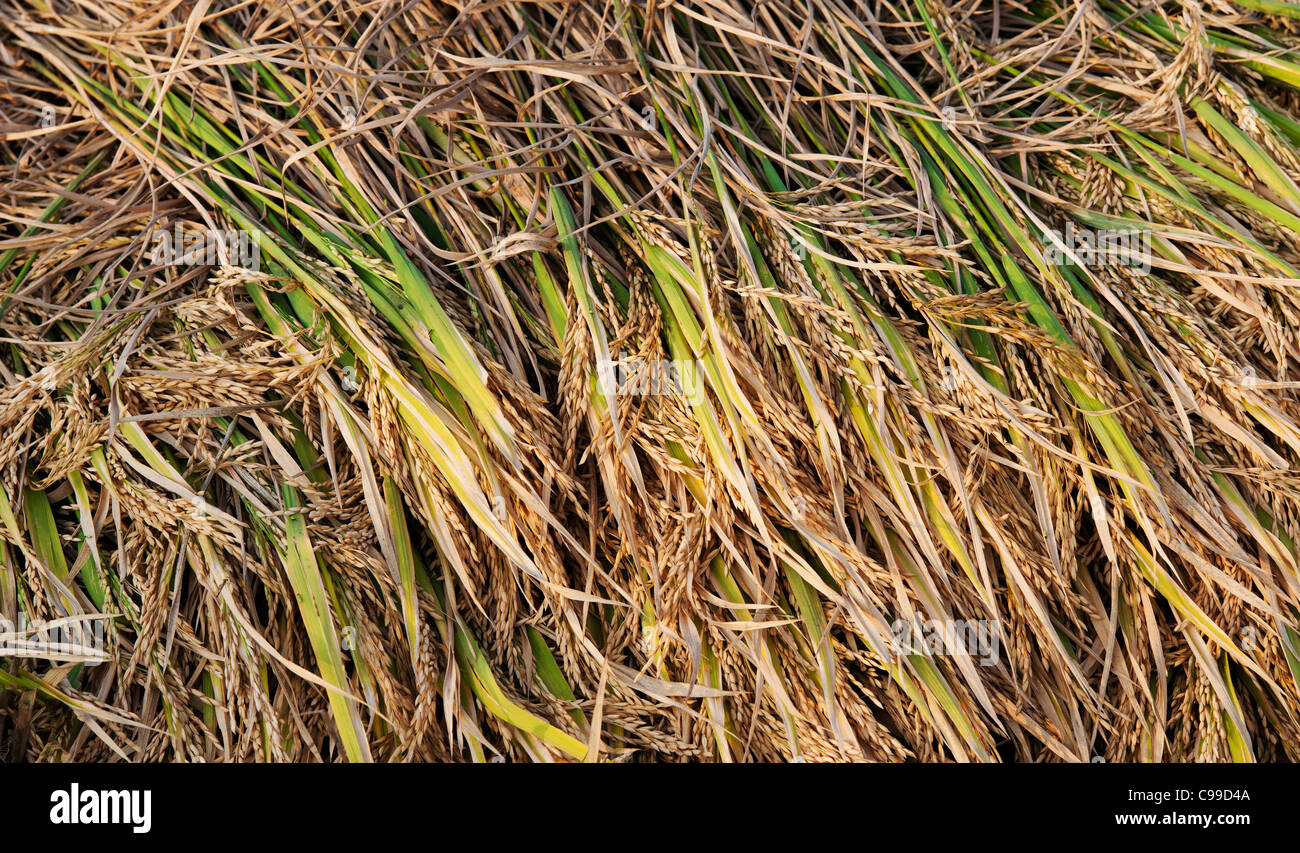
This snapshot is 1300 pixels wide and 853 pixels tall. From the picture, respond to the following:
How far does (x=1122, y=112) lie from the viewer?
1216 millimetres

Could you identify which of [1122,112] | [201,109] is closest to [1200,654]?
[1122,112]

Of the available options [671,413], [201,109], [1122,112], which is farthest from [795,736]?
[201,109]

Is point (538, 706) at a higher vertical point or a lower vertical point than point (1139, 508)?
lower

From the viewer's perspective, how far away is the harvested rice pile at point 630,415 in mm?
966

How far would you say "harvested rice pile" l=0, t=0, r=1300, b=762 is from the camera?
3.17ft

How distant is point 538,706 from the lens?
98 cm

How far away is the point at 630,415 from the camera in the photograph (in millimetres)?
985
